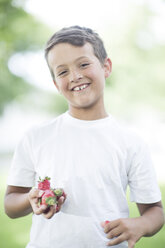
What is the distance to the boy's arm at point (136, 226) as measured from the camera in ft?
4.65

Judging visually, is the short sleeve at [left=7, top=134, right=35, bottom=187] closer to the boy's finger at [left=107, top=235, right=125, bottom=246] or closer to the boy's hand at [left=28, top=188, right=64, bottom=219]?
the boy's hand at [left=28, top=188, right=64, bottom=219]

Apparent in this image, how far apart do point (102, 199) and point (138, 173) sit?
207 millimetres

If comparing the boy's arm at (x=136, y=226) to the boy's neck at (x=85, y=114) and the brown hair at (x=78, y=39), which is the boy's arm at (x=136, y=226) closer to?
the boy's neck at (x=85, y=114)

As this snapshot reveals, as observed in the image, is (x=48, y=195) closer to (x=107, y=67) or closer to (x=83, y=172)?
(x=83, y=172)

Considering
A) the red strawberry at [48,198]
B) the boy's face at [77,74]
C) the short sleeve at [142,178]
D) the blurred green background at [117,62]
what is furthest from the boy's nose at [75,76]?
the blurred green background at [117,62]

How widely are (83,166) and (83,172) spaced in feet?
0.09

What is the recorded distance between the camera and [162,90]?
12.8m

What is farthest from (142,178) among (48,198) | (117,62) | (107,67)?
(117,62)

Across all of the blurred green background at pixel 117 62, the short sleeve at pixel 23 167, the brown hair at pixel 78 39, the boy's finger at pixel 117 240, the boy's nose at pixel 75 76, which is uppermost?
the blurred green background at pixel 117 62

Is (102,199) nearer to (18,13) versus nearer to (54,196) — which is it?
(54,196)

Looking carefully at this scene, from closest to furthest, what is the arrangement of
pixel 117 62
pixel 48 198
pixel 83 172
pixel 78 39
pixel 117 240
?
1. pixel 48 198
2. pixel 117 240
3. pixel 83 172
4. pixel 78 39
5. pixel 117 62

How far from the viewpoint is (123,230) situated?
1434 millimetres

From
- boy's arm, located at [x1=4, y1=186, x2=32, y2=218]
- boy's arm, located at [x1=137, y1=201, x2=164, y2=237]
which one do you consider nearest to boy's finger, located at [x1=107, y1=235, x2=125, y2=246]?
boy's arm, located at [x1=137, y1=201, x2=164, y2=237]

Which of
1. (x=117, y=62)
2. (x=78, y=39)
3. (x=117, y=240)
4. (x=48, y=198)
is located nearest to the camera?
(x=48, y=198)
